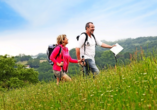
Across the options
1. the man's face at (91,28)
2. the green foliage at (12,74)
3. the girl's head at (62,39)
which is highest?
the man's face at (91,28)

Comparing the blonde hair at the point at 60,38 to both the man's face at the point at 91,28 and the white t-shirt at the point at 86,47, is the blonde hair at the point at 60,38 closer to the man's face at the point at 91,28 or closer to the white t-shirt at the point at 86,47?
the white t-shirt at the point at 86,47

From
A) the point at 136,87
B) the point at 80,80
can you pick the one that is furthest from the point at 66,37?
the point at 136,87

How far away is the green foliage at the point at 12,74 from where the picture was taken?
29.6 m

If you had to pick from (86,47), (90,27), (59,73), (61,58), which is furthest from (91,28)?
(59,73)

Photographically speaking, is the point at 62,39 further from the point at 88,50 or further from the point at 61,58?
the point at 88,50

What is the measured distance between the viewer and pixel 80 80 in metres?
5.41

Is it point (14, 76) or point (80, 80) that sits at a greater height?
point (80, 80)

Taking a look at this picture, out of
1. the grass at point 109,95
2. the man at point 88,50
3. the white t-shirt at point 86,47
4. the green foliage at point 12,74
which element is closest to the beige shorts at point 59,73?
the man at point 88,50

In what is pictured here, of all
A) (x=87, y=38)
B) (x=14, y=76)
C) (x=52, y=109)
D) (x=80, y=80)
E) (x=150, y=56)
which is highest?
(x=87, y=38)

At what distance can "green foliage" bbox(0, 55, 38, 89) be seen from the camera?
2962 centimetres

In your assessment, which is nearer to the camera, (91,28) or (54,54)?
(54,54)

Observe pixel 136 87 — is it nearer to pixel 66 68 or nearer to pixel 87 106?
pixel 87 106

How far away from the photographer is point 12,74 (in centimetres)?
3145

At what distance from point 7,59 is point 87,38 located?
2600 cm
